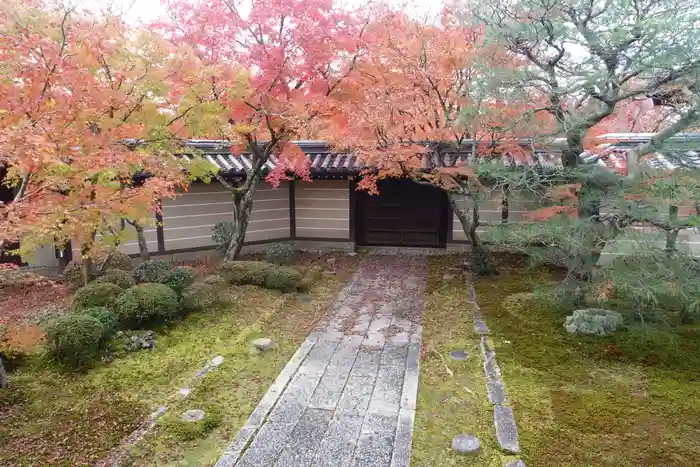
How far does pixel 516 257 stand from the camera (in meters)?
16.0

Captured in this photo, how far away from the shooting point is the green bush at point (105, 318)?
28.5 ft

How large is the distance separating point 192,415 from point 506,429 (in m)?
4.19

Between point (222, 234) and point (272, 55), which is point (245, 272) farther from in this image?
point (272, 55)

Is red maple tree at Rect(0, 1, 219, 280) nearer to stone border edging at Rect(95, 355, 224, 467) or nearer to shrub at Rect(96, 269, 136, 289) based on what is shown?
shrub at Rect(96, 269, 136, 289)

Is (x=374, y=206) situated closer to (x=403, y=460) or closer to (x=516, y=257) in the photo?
(x=516, y=257)

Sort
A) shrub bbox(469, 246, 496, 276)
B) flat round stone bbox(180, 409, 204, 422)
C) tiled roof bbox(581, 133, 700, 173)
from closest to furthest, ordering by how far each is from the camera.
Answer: flat round stone bbox(180, 409, 204, 422) → tiled roof bbox(581, 133, 700, 173) → shrub bbox(469, 246, 496, 276)

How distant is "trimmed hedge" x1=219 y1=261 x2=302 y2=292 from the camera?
1256 centimetres

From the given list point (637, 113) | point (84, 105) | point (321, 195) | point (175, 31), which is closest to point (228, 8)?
point (175, 31)

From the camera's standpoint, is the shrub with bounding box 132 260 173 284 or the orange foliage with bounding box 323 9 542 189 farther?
the shrub with bounding box 132 260 173 284

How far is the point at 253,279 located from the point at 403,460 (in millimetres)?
7734

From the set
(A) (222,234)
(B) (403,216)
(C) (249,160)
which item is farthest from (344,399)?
(B) (403,216)

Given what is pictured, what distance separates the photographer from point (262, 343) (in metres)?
9.15

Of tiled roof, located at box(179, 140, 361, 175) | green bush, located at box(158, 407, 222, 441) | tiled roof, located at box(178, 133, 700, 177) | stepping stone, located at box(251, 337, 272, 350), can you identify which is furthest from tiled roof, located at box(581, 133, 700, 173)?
green bush, located at box(158, 407, 222, 441)

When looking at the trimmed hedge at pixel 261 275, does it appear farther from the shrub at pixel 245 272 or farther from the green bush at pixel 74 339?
the green bush at pixel 74 339
